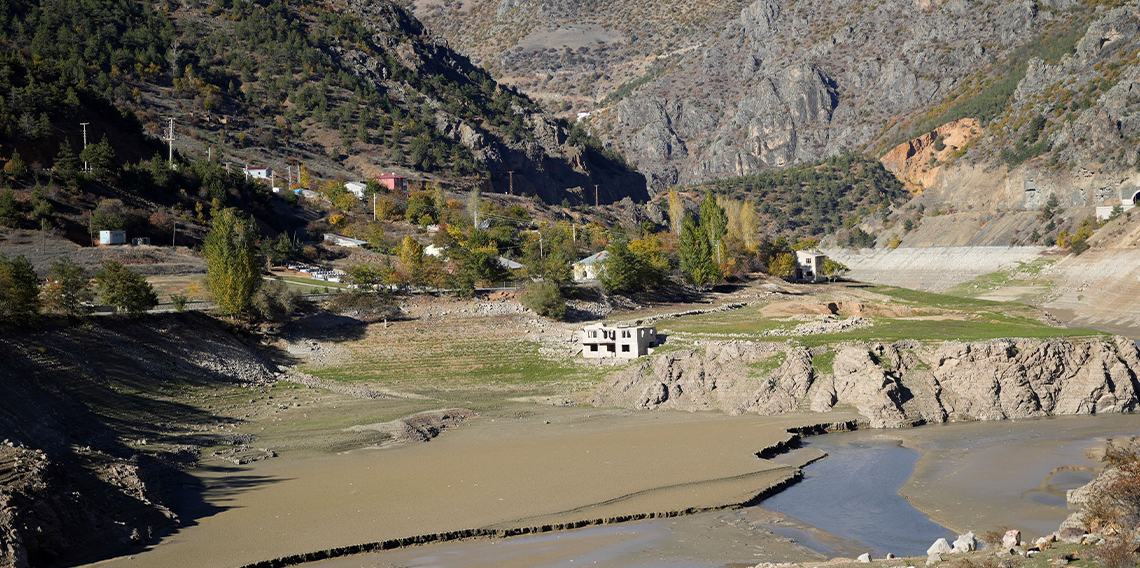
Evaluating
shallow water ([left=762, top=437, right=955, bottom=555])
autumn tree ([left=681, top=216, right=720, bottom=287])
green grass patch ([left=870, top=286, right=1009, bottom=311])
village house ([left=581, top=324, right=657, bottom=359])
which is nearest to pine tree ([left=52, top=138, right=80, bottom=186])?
village house ([left=581, top=324, right=657, bottom=359])

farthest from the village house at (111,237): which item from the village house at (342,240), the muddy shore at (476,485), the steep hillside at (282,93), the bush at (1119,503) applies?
the bush at (1119,503)

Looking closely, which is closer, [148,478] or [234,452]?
[148,478]

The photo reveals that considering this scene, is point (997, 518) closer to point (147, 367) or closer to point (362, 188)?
point (147, 367)

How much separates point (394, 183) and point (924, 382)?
343 feet

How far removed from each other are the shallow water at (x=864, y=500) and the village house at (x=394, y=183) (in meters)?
106

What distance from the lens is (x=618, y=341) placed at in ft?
186

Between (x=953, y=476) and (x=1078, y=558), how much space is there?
14791 millimetres

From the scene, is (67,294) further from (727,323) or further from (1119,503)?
(1119,503)

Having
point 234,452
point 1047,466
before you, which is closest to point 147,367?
point 234,452

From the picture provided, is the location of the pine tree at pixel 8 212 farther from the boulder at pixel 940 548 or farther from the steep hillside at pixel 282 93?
the boulder at pixel 940 548

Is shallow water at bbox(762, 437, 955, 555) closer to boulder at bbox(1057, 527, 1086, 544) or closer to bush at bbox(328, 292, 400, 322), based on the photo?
boulder at bbox(1057, 527, 1086, 544)

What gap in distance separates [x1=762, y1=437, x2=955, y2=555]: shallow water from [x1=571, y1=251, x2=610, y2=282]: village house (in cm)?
4955

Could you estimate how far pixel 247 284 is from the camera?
63.4m

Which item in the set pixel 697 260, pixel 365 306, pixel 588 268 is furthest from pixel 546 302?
pixel 697 260
